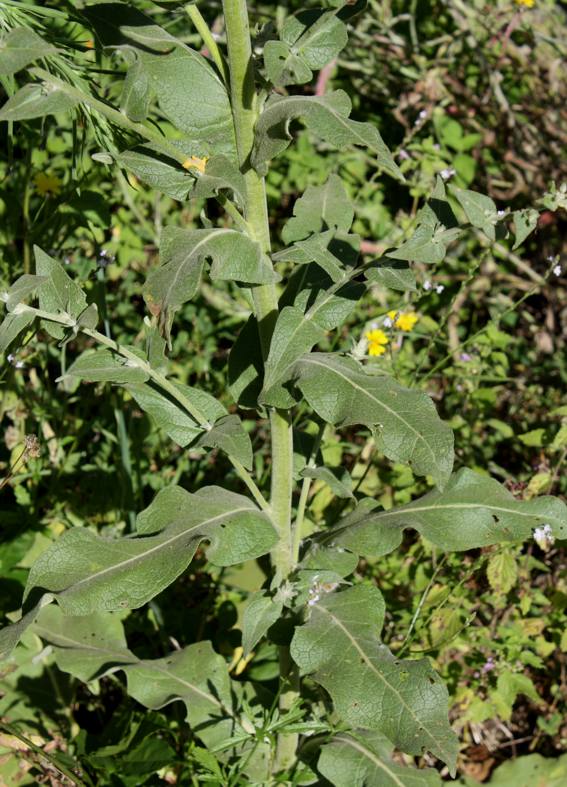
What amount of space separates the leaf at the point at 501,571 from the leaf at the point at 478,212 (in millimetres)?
1035

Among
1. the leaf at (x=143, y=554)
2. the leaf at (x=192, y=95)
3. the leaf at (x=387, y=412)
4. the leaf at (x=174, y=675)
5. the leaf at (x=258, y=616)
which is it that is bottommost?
the leaf at (x=174, y=675)

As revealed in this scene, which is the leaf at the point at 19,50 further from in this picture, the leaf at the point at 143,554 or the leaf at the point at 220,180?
the leaf at the point at 143,554

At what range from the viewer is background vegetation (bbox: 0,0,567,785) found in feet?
8.41

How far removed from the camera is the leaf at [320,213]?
2244mm

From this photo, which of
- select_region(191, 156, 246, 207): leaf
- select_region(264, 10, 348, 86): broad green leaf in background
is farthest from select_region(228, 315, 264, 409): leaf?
select_region(264, 10, 348, 86): broad green leaf in background

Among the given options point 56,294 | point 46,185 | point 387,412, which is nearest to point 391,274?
point 387,412

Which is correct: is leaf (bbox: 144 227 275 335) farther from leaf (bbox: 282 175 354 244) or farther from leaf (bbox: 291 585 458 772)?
leaf (bbox: 291 585 458 772)

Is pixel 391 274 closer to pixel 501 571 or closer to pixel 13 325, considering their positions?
pixel 13 325

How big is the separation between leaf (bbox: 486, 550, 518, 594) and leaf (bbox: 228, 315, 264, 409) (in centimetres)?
89

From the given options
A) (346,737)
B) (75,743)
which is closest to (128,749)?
(75,743)

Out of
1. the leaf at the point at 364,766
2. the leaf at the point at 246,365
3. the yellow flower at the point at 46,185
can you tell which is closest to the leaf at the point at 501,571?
the leaf at the point at 364,766

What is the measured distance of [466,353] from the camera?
3566 mm

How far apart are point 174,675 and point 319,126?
1505 mm

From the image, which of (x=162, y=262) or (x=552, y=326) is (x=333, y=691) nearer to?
(x=162, y=262)
